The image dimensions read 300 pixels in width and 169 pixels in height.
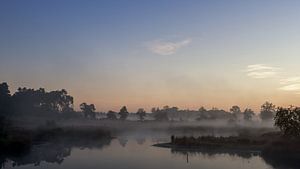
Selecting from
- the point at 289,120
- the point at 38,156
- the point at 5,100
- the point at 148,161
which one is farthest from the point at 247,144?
the point at 5,100

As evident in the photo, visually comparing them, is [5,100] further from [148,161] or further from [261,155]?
[261,155]

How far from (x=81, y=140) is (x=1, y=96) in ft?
190

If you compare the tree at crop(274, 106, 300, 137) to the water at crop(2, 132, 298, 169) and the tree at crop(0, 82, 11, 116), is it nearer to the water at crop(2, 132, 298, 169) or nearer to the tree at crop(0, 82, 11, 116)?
the water at crop(2, 132, 298, 169)

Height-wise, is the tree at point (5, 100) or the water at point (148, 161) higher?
the tree at point (5, 100)

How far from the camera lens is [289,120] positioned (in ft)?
232

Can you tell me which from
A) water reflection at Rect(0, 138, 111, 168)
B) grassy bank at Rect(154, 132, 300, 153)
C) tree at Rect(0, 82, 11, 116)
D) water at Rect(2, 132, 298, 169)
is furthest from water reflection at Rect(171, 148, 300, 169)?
tree at Rect(0, 82, 11, 116)

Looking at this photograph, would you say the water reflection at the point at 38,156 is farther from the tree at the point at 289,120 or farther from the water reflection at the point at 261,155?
the tree at the point at 289,120

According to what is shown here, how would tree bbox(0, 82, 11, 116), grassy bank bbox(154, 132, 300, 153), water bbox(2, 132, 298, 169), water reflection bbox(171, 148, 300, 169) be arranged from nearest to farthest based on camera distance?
water bbox(2, 132, 298, 169)
water reflection bbox(171, 148, 300, 169)
grassy bank bbox(154, 132, 300, 153)
tree bbox(0, 82, 11, 116)

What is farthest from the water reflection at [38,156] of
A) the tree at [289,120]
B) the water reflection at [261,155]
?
the tree at [289,120]

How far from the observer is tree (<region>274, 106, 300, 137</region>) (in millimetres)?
68812

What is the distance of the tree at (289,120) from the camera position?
68.8m

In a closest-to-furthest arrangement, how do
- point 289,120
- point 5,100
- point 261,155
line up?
point 261,155, point 289,120, point 5,100

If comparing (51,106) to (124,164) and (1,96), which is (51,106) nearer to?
(1,96)

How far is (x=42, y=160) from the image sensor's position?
192ft
